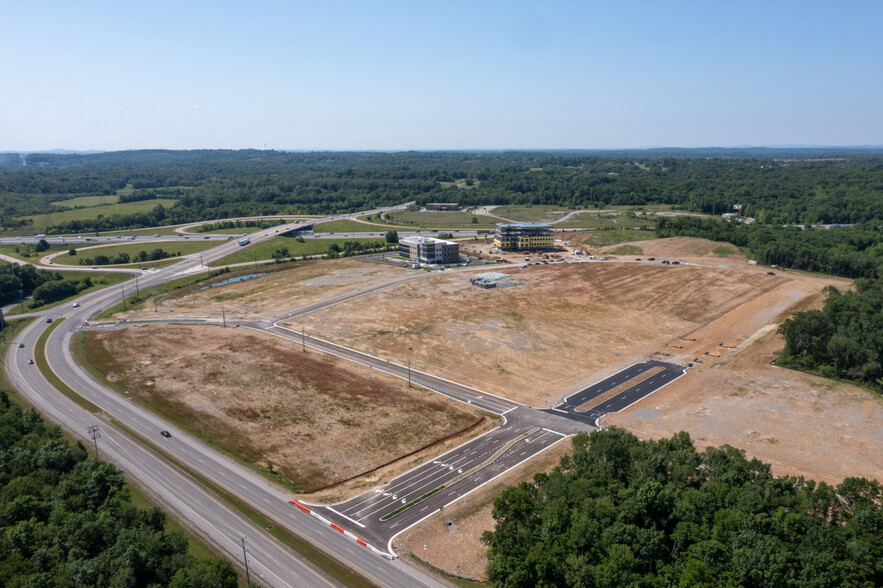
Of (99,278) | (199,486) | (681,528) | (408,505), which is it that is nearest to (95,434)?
(199,486)

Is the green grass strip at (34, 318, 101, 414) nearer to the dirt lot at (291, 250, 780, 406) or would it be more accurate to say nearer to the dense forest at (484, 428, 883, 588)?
the dirt lot at (291, 250, 780, 406)

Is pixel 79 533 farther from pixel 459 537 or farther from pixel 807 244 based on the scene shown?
pixel 807 244

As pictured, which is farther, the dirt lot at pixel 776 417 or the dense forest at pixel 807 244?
the dense forest at pixel 807 244

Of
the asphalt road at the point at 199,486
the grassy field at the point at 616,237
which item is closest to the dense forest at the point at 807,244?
the grassy field at the point at 616,237

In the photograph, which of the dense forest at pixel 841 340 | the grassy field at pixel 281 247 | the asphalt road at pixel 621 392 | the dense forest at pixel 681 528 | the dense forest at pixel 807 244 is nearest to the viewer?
the dense forest at pixel 681 528

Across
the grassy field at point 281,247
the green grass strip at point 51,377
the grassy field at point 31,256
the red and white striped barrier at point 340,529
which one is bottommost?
the red and white striped barrier at point 340,529

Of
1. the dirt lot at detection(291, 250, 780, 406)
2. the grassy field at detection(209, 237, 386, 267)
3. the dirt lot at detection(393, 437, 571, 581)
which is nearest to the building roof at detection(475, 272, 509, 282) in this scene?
the dirt lot at detection(291, 250, 780, 406)

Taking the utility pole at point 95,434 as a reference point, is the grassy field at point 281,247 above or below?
above

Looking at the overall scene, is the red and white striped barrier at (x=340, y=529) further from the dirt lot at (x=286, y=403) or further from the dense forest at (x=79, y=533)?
the dense forest at (x=79, y=533)
